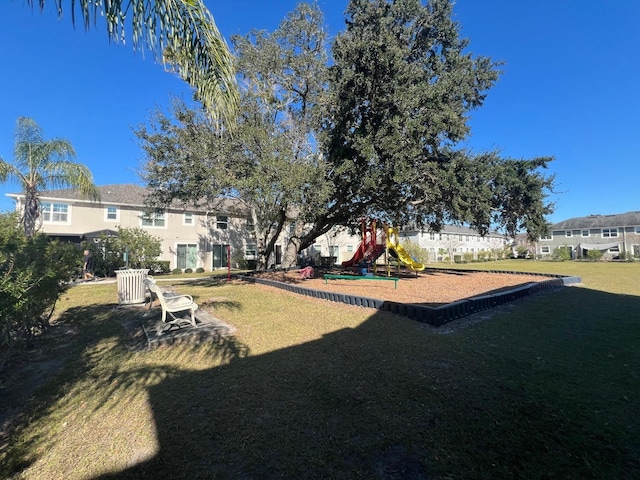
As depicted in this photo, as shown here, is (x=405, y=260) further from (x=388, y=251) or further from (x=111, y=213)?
(x=111, y=213)

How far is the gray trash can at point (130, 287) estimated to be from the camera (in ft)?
31.7

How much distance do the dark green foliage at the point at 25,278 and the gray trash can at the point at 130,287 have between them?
2699 mm

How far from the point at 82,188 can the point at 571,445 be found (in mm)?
20248

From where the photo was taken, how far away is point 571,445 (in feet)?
8.99

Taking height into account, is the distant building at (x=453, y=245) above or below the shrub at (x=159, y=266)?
above

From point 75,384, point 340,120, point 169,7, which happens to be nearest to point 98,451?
point 75,384

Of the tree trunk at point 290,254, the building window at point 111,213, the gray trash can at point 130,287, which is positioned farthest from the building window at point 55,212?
the gray trash can at point 130,287

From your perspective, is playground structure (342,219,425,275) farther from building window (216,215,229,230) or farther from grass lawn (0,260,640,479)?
building window (216,215,229,230)

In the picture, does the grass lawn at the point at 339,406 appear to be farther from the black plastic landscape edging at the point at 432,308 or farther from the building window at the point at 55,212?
the building window at the point at 55,212

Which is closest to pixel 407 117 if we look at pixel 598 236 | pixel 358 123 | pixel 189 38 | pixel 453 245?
pixel 358 123

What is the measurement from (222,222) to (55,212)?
11.6 meters

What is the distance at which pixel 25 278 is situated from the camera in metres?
3.76

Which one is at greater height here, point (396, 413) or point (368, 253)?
point (368, 253)

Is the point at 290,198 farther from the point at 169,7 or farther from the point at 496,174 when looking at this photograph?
the point at 496,174
